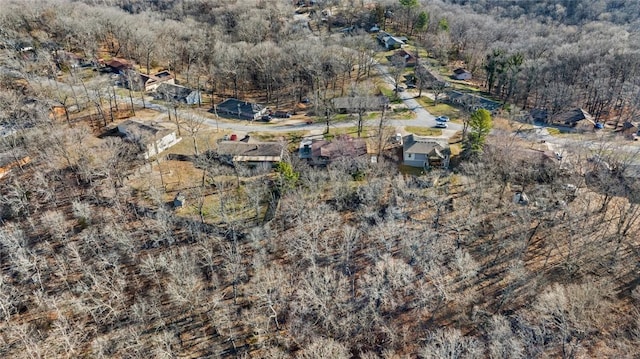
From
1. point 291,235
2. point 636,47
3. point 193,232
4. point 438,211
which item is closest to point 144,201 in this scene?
point 193,232

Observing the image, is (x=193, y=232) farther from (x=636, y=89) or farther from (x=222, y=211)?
(x=636, y=89)

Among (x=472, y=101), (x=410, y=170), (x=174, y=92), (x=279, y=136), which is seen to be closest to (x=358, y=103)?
(x=279, y=136)

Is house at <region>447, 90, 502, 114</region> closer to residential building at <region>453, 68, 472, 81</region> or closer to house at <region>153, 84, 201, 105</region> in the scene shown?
residential building at <region>453, 68, 472, 81</region>

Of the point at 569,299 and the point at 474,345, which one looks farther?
the point at 569,299

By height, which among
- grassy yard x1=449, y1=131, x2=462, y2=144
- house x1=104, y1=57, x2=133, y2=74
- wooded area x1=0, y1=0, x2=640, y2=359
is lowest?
wooded area x1=0, y1=0, x2=640, y2=359

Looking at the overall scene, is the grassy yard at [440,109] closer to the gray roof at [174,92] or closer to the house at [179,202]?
the gray roof at [174,92]

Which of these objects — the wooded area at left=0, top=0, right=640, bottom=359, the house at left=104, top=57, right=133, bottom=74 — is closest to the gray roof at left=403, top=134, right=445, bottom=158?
the wooded area at left=0, top=0, right=640, bottom=359

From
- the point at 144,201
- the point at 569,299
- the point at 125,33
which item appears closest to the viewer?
the point at 569,299

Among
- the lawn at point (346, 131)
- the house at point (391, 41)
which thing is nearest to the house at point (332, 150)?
the lawn at point (346, 131)
